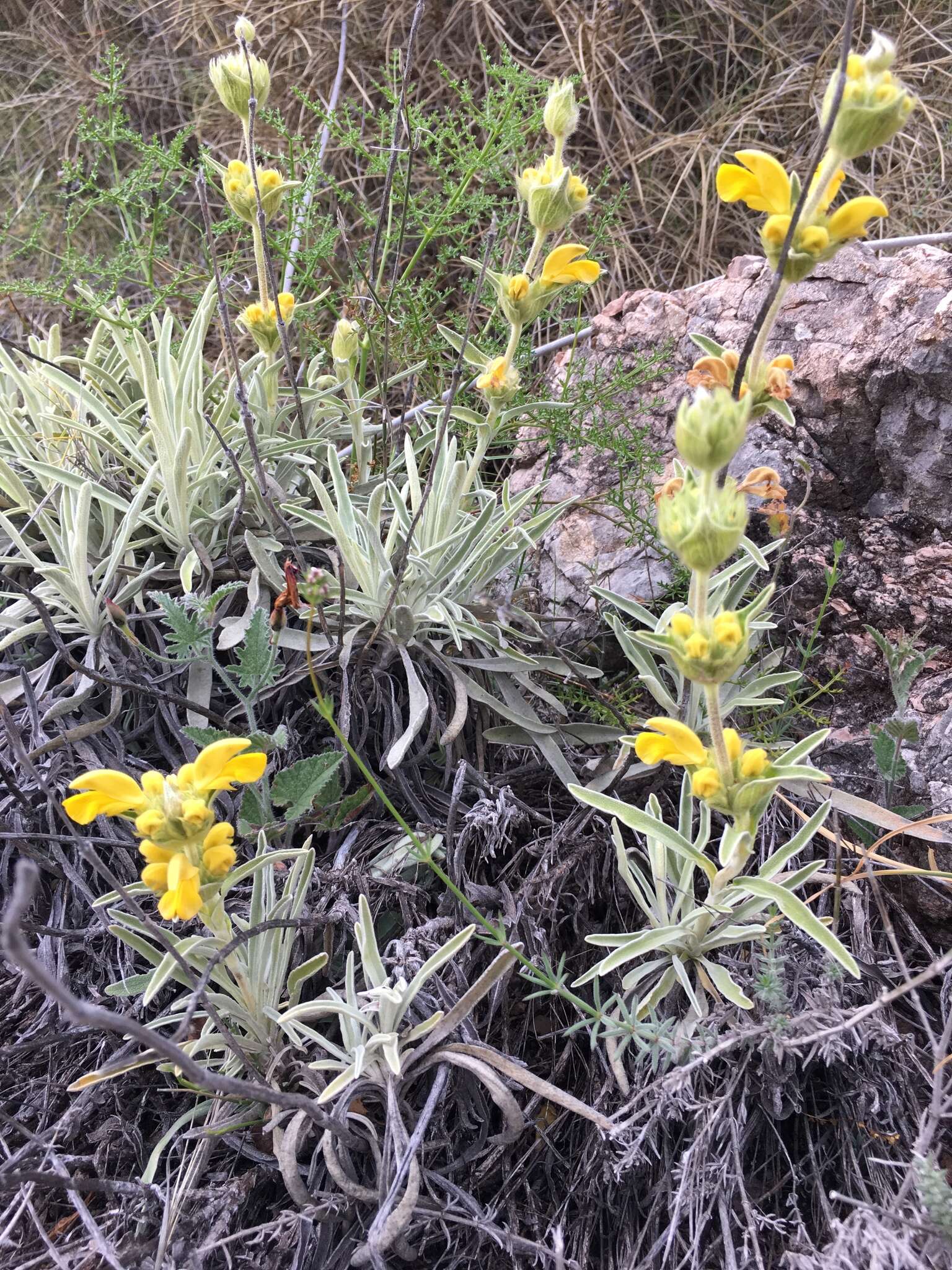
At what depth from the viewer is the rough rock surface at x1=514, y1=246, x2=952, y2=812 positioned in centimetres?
179

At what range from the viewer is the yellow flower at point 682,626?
1.10m

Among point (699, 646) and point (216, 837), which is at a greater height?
point (699, 646)

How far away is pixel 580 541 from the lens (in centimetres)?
212

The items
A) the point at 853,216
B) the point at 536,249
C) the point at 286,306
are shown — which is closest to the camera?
the point at 853,216

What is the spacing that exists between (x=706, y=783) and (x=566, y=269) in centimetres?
93

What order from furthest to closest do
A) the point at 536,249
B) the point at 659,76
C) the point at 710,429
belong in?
1. the point at 659,76
2. the point at 536,249
3. the point at 710,429

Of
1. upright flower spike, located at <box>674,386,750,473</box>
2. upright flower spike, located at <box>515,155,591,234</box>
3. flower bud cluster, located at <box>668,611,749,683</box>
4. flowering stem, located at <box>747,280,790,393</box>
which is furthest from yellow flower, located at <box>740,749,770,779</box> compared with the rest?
upright flower spike, located at <box>515,155,591,234</box>

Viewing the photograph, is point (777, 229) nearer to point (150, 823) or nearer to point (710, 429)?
point (710, 429)

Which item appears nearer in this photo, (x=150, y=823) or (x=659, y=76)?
(x=150, y=823)

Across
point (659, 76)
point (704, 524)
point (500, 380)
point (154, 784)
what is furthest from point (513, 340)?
point (659, 76)

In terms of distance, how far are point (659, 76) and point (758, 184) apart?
2502mm

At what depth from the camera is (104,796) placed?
1.13 metres

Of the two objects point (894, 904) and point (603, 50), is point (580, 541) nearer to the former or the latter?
point (894, 904)

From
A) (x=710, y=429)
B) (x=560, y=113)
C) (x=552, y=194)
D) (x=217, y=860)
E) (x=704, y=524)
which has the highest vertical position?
(x=560, y=113)
